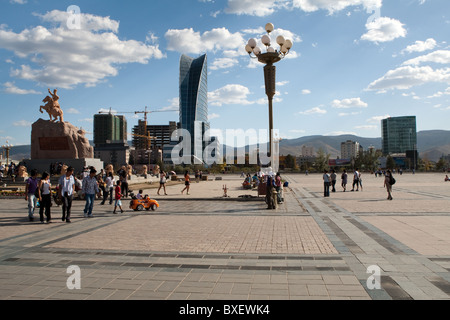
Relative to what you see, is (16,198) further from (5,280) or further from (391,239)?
(391,239)

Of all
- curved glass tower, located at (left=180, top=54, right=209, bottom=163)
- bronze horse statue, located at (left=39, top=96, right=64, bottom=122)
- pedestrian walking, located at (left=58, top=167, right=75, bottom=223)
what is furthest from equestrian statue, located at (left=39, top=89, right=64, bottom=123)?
curved glass tower, located at (left=180, top=54, right=209, bottom=163)

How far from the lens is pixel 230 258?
17.9ft

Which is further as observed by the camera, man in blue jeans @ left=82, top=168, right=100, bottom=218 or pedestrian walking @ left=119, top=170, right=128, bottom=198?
pedestrian walking @ left=119, top=170, right=128, bottom=198

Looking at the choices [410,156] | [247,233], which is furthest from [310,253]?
[410,156]

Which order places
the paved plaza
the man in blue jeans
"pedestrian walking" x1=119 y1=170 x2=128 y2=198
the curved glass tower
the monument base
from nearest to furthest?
the paved plaza → the man in blue jeans → "pedestrian walking" x1=119 y1=170 x2=128 y2=198 → the monument base → the curved glass tower

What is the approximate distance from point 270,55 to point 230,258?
1141 centimetres

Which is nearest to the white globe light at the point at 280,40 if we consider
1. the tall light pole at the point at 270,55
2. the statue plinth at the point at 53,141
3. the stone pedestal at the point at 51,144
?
the tall light pole at the point at 270,55

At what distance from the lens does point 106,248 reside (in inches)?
248

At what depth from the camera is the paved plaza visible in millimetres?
3935

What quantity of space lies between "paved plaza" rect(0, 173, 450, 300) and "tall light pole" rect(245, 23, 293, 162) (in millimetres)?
6938

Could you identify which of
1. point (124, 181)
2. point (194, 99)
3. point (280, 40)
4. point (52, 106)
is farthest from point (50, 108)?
point (194, 99)

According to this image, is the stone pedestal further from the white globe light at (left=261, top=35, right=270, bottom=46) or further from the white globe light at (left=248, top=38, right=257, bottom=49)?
the white globe light at (left=261, top=35, right=270, bottom=46)

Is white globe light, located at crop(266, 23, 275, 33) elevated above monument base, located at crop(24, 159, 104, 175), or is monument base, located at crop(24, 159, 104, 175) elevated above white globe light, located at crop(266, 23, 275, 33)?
white globe light, located at crop(266, 23, 275, 33)

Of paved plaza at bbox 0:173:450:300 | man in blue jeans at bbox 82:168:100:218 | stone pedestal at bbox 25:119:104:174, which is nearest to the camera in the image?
paved plaza at bbox 0:173:450:300
